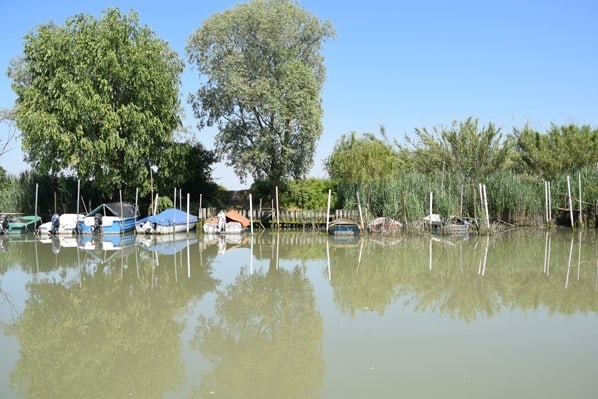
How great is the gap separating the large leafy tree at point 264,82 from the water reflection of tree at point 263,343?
1503cm

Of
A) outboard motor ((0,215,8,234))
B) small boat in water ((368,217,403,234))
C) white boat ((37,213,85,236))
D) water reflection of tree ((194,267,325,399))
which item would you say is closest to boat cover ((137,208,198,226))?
white boat ((37,213,85,236))

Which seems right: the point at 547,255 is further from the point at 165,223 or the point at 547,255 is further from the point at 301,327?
the point at 165,223

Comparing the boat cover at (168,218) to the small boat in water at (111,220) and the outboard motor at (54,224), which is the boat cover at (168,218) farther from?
the outboard motor at (54,224)

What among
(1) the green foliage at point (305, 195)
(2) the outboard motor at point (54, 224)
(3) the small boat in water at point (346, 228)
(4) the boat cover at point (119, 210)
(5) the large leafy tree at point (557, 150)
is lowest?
(3) the small boat in water at point (346, 228)

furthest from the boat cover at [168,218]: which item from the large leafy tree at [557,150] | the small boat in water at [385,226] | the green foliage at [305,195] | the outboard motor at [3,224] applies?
the large leafy tree at [557,150]

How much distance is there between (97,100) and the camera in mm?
23344

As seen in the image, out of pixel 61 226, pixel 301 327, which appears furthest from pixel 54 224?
pixel 301 327

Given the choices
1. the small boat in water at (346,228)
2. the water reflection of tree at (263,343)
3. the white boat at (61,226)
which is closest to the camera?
the water reflection of tree at (263,343)

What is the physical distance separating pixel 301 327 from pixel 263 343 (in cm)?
94

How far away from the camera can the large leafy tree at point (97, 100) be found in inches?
922

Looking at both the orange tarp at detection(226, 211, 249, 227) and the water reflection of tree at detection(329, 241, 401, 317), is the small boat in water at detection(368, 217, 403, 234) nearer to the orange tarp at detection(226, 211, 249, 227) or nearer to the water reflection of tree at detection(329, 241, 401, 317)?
the water reflection of tree at detection(329, 241, 401, 317)

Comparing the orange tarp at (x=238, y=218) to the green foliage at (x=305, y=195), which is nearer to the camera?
the orange tarp at (x=238, y=218)

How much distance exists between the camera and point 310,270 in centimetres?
1396

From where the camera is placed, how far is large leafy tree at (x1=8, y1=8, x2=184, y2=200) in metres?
23.4
